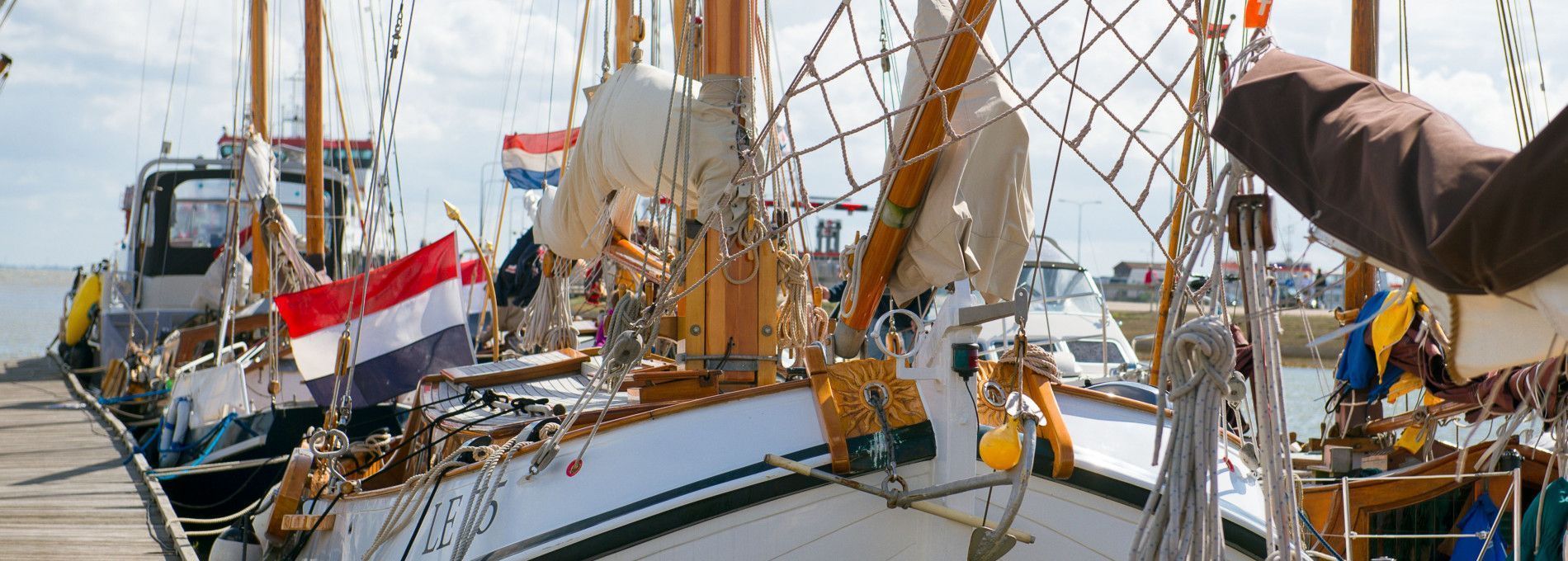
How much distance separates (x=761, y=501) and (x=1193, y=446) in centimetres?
152

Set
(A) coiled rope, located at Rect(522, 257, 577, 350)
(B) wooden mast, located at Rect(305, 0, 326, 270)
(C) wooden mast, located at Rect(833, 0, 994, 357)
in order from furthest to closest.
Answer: (B) wooden mast, located at Rect(305, 0, 326, 270) < (A) coiled rope, located at Rect(522, 257, 577, 350) < (C) wooden mast, located at Rect(833, 0, 994, 357)

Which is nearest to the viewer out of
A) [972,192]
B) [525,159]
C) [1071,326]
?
[972,192]

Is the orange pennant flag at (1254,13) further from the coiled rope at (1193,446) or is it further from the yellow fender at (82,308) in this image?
the yellow fender at (82,308)

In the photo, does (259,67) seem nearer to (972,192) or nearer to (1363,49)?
(1363,49)

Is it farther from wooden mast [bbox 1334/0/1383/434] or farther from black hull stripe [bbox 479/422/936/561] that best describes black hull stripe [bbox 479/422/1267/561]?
wooden mast [bbox 1334/0/1383/434]

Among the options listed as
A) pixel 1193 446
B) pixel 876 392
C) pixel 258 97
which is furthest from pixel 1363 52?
pixel 258 97

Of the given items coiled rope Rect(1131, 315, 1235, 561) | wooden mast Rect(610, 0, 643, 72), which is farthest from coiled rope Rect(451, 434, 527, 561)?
wooden mast Rect(610, 0, 643, 72)

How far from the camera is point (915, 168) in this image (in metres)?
4.62

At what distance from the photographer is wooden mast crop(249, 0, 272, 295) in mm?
13586

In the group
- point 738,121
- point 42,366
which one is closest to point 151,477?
point 738,121

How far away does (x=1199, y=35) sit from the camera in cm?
397

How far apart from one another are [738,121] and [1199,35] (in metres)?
2.05

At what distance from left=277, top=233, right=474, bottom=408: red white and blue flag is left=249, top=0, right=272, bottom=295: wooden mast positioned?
196 inches

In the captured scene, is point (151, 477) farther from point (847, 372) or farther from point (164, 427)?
point (847, 372)
